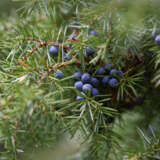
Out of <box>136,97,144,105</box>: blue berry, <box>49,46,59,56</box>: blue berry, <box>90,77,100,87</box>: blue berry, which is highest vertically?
<box>49,46,59,56</box>: blue berry

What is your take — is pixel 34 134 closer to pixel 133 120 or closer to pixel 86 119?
pixel 86 119

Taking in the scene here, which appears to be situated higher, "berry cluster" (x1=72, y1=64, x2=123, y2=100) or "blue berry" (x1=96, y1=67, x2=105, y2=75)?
"blue berry" (x1=96, y1=67, x2=105, y2=75)

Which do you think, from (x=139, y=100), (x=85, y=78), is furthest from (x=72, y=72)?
(x=139, y=100)

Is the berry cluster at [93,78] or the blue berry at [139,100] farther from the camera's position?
the blue berry at [139,100]

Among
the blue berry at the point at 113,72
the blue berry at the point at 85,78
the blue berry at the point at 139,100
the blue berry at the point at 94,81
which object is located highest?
the blue berry at the point at 113,72

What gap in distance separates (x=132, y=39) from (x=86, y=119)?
0.17m

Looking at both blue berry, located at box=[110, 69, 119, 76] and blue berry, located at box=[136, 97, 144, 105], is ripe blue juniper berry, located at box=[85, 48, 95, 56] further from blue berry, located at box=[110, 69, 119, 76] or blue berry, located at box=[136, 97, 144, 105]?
blue berry, located at box=[136, 97, 144, 105]

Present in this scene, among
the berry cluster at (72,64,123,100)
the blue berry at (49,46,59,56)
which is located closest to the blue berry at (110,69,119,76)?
the berry cluster at (72,64,123,100)

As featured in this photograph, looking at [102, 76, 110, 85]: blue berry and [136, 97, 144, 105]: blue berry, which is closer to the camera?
[102, 76, 110, 85]: blue berry

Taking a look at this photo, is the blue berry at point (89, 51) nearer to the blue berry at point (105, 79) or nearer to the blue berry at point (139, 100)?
the blue berry at point (105, 79)

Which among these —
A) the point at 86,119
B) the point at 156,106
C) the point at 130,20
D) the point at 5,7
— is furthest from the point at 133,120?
the point at 5,7

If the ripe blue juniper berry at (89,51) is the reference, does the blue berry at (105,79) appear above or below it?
below

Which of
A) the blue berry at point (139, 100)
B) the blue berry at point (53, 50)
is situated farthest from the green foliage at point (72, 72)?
the blue berry at point (139, 100)

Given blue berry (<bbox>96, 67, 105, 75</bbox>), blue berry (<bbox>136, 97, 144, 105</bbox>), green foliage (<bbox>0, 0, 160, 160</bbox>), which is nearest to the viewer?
green foliage (<bbox>0, 0, 160, 160</bbox>)
